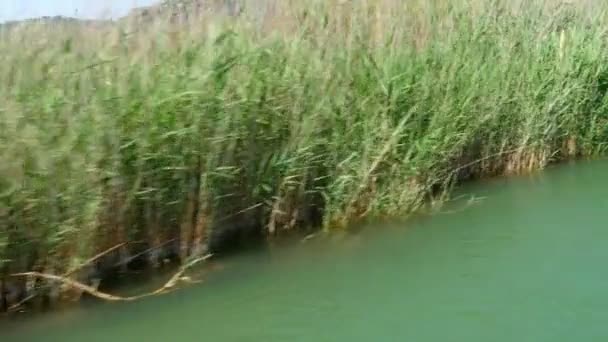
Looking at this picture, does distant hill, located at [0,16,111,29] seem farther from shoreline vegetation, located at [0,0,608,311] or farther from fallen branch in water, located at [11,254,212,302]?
fallen branch in water, located at [11,254,212,302]

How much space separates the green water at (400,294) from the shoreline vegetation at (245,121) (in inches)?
9.5

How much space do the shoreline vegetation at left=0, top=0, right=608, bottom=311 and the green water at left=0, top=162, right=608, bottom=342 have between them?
242 millimetres

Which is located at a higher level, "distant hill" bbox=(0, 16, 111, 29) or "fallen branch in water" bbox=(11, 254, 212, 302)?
"distant hill" bbox=(0, 16, 111, 29)

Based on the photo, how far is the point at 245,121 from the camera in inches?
162

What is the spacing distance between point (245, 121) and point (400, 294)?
43.8 inches

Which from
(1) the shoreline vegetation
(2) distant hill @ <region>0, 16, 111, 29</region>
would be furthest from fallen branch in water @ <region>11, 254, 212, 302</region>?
(2) distant hill @ <region>0, 16, 111, 29</region>

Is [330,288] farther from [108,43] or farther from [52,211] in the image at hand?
[108,43]

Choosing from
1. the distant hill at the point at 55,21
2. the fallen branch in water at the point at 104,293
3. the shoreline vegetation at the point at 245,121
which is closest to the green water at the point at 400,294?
the fallen branch in water at the point at 104,293

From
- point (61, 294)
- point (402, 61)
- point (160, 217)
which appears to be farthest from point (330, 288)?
point (402, 61)

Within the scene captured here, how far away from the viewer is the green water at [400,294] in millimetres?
3184

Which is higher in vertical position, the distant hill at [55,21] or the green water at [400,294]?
the distant hill at [55,21]

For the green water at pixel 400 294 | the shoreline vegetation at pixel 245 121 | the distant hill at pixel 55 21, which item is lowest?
the green water at pixel 400 294

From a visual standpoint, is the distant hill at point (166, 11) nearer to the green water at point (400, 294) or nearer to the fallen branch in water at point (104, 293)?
the fallen branch in water at point (104, 293)

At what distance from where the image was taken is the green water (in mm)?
3184
